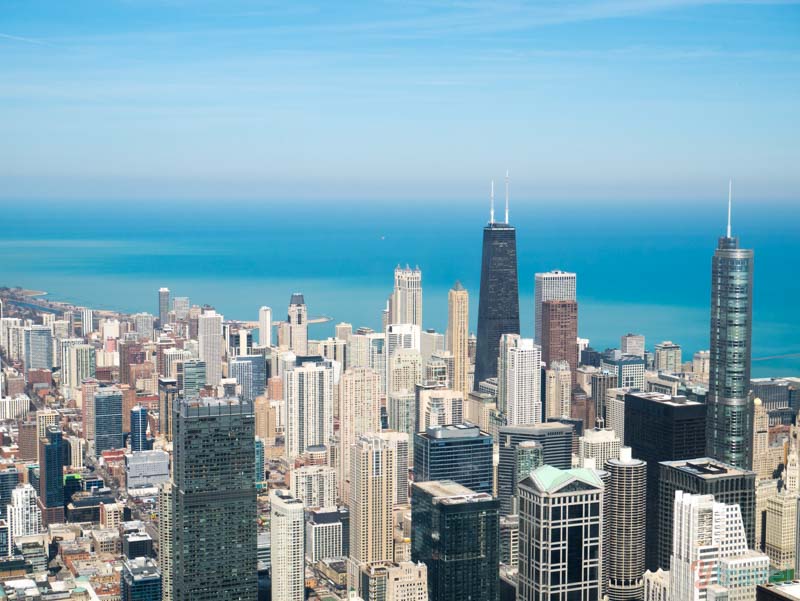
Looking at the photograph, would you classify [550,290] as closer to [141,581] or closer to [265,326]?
[265,326]

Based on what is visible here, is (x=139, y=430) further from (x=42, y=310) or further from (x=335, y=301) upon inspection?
(x=335, y=301)

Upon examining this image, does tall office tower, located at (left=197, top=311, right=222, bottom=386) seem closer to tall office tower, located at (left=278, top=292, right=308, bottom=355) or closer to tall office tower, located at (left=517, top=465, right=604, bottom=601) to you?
tall office tower, located at (left=278, top=292, right=308, bottom=355)

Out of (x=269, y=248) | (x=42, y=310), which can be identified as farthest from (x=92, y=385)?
(x=269, y=248)

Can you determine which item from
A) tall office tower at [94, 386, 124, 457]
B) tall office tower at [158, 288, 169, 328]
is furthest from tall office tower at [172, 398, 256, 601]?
tall office tower at [158, 288, 169, 328]

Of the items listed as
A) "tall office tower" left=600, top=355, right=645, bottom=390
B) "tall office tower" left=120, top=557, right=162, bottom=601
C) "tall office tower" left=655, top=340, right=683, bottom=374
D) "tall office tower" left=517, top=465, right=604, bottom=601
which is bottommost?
"tall office tower" left=120, top=557, right=162, bottom=601

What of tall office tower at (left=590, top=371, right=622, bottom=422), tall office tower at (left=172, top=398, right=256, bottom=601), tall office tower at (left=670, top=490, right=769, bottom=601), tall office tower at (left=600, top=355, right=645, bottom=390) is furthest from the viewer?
tall office tower at (left=600, top=355, right=645, bottom=390)

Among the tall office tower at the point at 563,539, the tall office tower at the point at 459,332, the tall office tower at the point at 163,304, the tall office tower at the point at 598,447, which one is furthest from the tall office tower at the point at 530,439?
the tall office tower at the point at 163,304

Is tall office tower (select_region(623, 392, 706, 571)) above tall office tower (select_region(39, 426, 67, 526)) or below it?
above
